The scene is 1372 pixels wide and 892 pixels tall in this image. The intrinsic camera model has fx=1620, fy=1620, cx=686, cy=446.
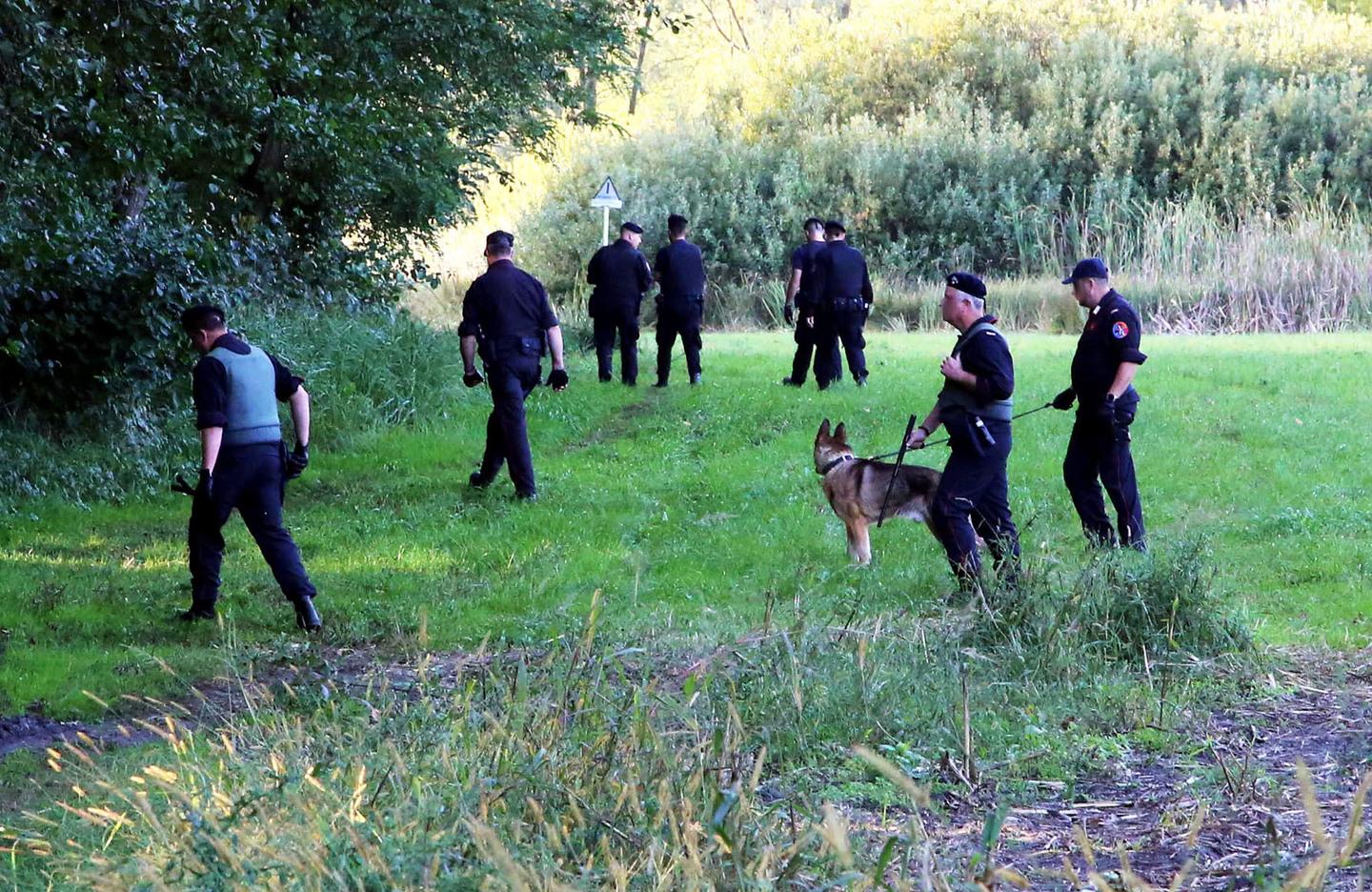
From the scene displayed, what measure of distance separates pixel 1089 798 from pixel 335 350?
45.0 feet

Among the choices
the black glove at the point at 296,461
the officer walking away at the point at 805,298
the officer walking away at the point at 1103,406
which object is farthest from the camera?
the officer walking away at the point at 805,298

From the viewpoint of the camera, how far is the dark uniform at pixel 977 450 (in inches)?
376

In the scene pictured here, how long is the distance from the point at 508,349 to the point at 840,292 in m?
6.03

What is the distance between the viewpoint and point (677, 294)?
1975cm

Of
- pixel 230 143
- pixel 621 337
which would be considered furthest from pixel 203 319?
pixel 621 337

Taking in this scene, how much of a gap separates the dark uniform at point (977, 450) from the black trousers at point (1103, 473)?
1290 mm

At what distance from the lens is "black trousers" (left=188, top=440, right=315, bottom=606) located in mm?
9820

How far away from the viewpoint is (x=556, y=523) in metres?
13.2

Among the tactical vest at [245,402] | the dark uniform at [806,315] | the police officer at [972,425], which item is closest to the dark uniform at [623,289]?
the dark uniform at [806,315]

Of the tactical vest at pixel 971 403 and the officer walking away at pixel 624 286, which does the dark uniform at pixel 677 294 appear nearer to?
the officer walking away at pixel 624 286

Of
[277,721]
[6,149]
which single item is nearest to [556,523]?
[6,149]

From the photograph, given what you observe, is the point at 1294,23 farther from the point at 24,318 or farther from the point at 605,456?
the point at 24,318

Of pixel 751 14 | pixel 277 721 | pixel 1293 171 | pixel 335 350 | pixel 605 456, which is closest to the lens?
pixel 277 721

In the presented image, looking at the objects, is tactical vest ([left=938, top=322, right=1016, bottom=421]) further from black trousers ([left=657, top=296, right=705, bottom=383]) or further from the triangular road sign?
the triangular road sign
